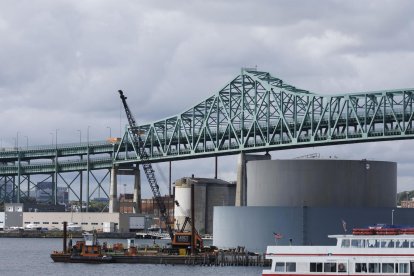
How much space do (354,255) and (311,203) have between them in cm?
6391

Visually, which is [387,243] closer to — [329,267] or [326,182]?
[329,267]

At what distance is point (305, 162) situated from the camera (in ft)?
559

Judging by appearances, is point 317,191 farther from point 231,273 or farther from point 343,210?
point 231,273

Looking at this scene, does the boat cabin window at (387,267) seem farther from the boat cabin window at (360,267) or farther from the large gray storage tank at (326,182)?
the large gray storage tank at (326,182)

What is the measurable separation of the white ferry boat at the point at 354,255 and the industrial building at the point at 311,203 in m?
57.4

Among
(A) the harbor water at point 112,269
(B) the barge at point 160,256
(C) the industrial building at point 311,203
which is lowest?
(A) the harbor water at point 112,269

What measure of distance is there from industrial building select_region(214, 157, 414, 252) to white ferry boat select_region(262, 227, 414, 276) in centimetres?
5742

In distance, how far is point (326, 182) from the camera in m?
170

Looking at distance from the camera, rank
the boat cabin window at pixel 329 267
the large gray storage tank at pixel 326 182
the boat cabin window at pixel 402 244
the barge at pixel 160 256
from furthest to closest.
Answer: the large gray storage tank at pixel 326 182, the barge at pixel 160 256, the boat cabin window at pixel 329 267, the boat cabin window at pixel 402 244

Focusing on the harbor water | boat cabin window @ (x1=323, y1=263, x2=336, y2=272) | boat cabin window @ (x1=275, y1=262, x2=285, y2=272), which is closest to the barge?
the harbor water

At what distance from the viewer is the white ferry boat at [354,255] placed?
104m

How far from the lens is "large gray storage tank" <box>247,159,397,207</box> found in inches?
6683

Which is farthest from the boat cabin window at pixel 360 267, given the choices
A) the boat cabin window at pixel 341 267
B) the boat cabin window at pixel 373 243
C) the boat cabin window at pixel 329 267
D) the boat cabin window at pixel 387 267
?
the boat cabin window at pixel 329 267

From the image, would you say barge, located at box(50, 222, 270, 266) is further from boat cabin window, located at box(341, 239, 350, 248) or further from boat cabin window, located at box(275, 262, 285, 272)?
boat cabin window, located at box(341, 239, 350, 248)
